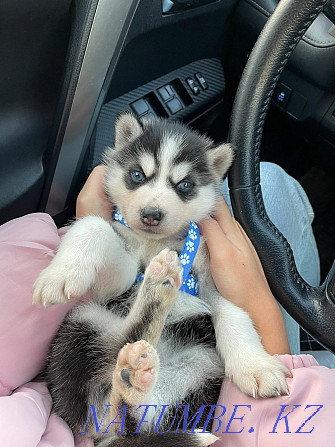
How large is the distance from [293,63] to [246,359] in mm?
1305

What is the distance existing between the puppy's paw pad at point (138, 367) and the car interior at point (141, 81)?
0.41m

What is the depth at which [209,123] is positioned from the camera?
246cm

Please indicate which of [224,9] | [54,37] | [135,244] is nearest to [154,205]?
[135,244]

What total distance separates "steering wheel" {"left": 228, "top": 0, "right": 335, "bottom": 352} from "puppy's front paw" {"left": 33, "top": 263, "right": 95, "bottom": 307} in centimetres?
47

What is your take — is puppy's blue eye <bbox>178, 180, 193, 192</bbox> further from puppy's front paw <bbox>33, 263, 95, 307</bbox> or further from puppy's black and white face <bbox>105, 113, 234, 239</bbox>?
puppy's front paw <bbox>33, 263, 95, 307</bbox>

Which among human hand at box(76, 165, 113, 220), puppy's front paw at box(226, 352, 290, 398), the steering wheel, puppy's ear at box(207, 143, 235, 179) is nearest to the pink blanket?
puppy's front paw at box(226, 352, 290, 398)

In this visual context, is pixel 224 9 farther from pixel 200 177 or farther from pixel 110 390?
pixel 110 390

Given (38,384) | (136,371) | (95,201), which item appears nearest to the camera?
(136,371)

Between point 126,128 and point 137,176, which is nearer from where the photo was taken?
point 137,176

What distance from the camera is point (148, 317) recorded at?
120 centimetres

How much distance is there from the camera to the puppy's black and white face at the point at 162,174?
141 centimetres

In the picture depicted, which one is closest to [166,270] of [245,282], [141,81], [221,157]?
[245,282]

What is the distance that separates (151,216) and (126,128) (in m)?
0.46

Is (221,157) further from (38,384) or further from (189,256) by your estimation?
(38,384)
